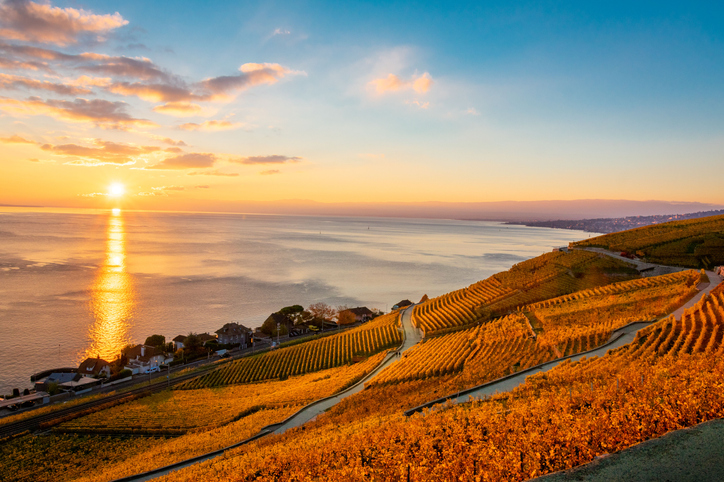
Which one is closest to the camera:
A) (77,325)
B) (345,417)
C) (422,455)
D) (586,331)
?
(422,455)

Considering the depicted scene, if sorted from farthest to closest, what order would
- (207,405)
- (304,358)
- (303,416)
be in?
1. (304,358)
2. (207,405)
3. (303,416)

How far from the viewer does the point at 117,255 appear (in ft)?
448

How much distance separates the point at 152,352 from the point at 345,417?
43312mm

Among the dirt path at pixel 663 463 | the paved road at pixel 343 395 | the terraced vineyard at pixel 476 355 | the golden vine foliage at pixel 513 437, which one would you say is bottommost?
the paved road at pixel 343 395

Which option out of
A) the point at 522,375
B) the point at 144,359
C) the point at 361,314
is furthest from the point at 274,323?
the point at 522,375

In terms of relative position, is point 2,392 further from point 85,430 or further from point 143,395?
point 85,430

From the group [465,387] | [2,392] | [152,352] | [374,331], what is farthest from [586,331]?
[2,392]

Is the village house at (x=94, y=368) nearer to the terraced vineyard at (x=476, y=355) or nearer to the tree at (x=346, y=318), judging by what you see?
the tree at (x=346, y=318)

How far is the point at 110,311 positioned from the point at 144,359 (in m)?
27.5

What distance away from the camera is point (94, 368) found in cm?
4425

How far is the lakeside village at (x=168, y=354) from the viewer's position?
122 ft

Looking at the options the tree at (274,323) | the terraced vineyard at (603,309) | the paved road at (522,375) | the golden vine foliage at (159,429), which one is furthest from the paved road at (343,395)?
the tree at (274,323)

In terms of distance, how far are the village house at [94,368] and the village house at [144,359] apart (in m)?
2.52

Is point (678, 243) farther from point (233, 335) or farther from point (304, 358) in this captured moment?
point (233, 335)
